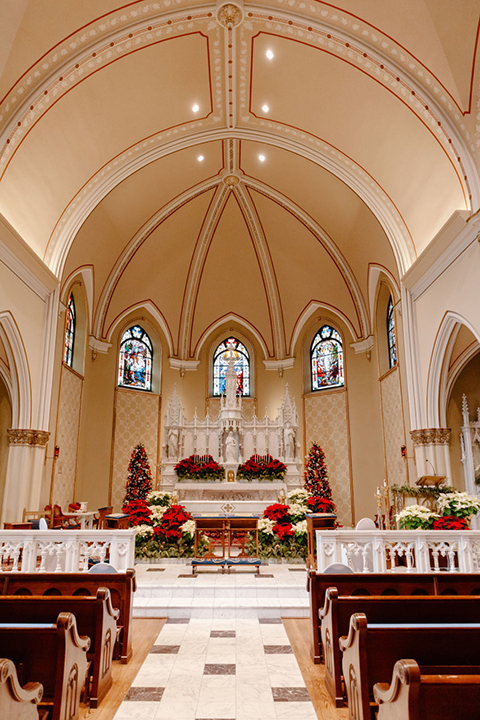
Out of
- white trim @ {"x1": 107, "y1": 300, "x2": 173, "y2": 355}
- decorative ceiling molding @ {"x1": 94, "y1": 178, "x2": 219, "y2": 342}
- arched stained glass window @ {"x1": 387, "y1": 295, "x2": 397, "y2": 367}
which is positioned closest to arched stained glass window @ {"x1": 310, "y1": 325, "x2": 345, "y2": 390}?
arched stained glass window @ {"x1": 387, "y1": 295, "x2": 397, "y2": 367}

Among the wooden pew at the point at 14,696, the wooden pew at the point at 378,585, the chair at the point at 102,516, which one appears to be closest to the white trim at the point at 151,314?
the chair at the point at 102,516

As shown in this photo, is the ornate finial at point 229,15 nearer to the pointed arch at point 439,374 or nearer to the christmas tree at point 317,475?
the pointed arch at point 439,374

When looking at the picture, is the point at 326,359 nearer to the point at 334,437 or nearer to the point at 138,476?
the point at 334,437

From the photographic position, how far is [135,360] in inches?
761

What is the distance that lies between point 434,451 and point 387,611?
27.2ft

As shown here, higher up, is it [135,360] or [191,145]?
[191,145]

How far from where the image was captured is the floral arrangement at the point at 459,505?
30.1 feet

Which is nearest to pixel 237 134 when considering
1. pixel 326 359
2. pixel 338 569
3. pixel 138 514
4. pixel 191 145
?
pixel 191 145

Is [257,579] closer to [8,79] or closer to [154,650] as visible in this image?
[154,650]

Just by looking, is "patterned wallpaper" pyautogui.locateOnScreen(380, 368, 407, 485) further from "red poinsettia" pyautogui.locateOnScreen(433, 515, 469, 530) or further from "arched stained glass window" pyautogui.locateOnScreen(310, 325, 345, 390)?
"red poinsettia" pyautogui.locateOnScreen(433, 515, 469, 530)

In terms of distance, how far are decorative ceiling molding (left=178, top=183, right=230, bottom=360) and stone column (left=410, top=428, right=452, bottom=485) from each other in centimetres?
1004

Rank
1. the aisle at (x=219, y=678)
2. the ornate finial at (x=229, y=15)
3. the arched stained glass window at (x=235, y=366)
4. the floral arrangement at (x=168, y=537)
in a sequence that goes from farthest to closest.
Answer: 1. the arched stained glass window at (x=235, y=366)
2. the floral arrangement at (x=168, y=537)
3. the ornate finial at (x=229, y=15)
4. the aisle at (x=219, y=678)

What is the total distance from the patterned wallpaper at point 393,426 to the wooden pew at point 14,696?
11.8 m

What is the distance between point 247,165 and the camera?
52.8 feet
